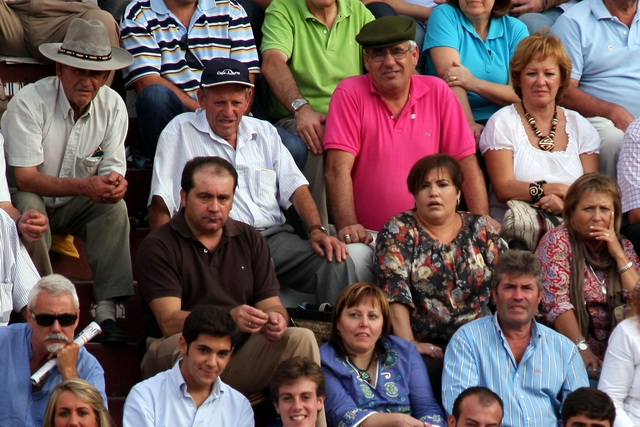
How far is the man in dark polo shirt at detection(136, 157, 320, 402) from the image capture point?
5836 millimetres

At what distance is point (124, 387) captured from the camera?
641 cm

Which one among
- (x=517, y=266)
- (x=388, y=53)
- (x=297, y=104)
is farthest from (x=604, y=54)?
(x=517, y=266)

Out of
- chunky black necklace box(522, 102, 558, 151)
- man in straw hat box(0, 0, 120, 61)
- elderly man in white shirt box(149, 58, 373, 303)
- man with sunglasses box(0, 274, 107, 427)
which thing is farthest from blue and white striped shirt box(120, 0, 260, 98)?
man with sunglasses box(0, 274, 107, 427)

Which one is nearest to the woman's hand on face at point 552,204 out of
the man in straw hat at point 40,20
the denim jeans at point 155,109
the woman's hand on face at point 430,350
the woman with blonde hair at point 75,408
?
the woman's hand on face at point 430,350

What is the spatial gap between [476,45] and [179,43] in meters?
1.77

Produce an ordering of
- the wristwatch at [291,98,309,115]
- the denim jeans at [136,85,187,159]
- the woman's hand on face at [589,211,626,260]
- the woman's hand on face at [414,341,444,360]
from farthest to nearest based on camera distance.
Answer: the wristwatch at [291,98,309,115] → the denim jeans at [136,85,187,159] → the woman's hand on face at [589,211,626,260] → the woman's hand on face at [414,341,444,360]

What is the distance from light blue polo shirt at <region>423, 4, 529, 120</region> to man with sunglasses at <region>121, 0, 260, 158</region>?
3.60ft

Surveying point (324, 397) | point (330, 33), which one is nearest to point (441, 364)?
point (324, 397)

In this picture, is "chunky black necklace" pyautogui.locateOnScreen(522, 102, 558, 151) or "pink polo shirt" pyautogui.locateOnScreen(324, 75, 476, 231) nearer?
"pink polo shirt" pyautogui.locateOnScreen(324, 75, 476, 231)

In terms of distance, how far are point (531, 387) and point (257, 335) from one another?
1.25m

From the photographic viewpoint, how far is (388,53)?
707 cm

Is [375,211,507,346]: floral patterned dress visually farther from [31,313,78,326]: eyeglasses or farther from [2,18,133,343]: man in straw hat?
[31,313,78,326]: eyeglasses

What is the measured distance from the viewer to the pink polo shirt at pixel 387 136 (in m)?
7.06

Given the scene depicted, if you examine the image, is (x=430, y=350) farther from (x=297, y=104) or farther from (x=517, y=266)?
(x=297, y=104)
